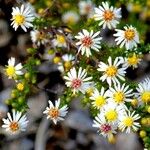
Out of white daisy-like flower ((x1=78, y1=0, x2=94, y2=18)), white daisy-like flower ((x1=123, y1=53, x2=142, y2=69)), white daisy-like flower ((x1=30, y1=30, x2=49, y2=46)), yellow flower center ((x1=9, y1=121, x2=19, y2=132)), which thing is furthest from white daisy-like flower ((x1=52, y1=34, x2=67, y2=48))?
white daisy-like flower ((x1=78, y1=0, x2=94, y2=18))

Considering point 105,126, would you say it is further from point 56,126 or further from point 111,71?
point 56,126

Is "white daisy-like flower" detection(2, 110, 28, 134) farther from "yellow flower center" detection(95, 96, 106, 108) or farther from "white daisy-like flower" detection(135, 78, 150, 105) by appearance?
"white daisy-like flower" detection(135, 78, 150, 105)

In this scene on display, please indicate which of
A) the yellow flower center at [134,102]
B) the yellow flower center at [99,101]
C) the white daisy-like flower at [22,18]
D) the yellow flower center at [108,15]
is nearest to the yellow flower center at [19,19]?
the white daisy-like flower at [22,18]

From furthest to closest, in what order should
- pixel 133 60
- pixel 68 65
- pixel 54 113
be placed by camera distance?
pixel 68 65 → pixel 133 60 → pixel 54 113

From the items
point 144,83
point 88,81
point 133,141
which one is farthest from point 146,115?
point 133,141

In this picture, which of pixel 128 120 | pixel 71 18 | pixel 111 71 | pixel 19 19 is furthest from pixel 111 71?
pixel 71 18

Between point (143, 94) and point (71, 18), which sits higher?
point (71, 18)
